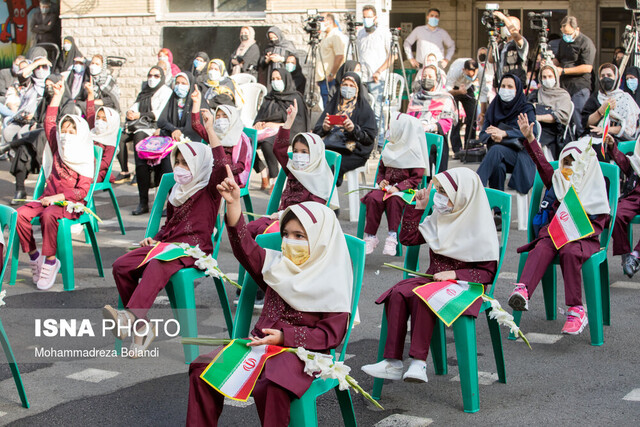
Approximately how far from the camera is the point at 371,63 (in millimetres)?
13094

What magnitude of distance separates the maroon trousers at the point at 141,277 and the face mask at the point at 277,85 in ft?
19.9

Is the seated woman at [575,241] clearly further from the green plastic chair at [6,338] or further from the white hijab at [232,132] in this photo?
the white hijab at [232,132]

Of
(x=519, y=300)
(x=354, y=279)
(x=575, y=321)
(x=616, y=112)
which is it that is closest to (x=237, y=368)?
(x=354, y=279)

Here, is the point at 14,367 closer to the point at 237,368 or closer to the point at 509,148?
the point at 237,368

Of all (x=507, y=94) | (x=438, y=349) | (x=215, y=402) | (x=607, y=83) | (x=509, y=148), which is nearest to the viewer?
(x=215, y=402)

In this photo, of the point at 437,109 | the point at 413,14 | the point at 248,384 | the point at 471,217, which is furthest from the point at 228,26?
the point at 248,384

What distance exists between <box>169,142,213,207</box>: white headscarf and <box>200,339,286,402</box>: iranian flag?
6.24 ft

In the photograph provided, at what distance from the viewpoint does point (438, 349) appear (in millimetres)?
4781

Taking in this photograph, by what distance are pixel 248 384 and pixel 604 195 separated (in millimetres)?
3091

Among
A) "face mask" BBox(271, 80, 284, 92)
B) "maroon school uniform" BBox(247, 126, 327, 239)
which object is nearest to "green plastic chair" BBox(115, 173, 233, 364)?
"maroon school uniform" BBox(247, 126, 327, 239)

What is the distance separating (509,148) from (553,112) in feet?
3.83

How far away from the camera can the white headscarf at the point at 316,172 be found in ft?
21.7

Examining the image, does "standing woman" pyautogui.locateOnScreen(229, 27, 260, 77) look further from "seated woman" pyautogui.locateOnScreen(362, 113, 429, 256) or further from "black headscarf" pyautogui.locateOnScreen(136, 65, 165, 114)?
"seated woman" pyautogui.locateOnScreen(362, 113, 429, 256)

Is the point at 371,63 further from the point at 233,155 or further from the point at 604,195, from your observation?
the point at 604,195
